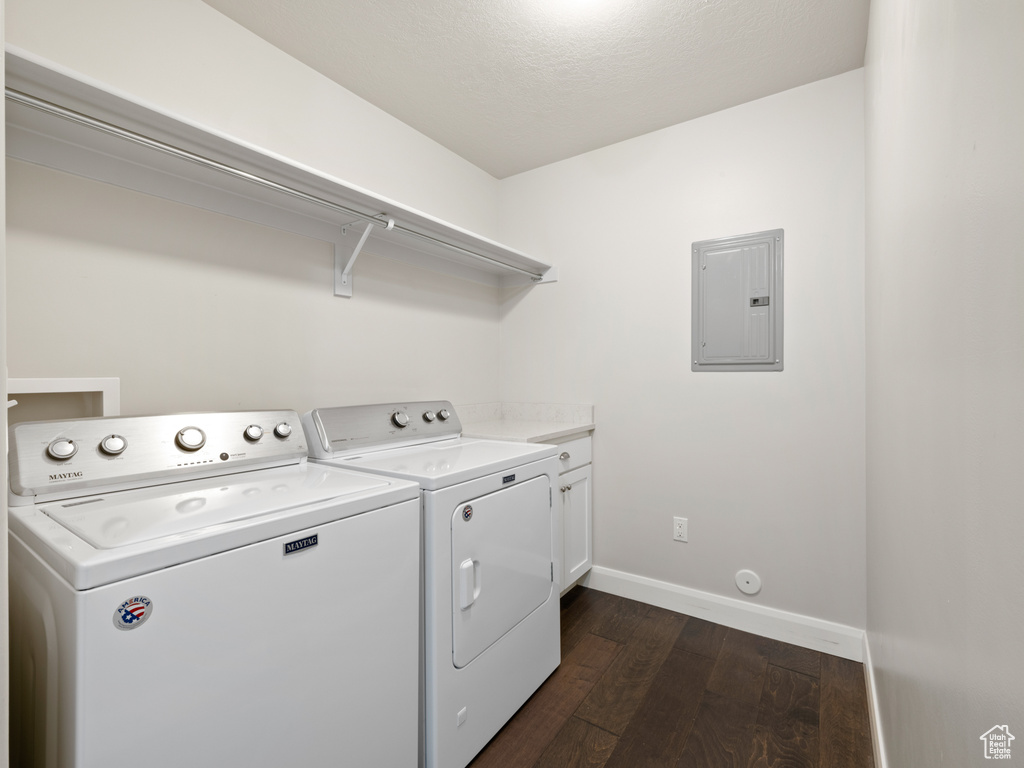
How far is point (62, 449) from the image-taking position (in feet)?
3.56

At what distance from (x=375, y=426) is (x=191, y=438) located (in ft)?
2.03

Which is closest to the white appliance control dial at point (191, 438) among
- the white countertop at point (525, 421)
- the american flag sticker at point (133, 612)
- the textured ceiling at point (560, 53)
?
the american flag sticker at point (133, 612)

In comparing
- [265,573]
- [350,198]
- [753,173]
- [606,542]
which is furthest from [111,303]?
[753,173]

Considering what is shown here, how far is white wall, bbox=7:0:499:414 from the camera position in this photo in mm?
1278

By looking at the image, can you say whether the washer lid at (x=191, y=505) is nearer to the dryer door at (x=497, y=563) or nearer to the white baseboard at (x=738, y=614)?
the dryer door at (x=497, y=563)

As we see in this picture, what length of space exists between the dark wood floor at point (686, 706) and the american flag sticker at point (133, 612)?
3.61 ft

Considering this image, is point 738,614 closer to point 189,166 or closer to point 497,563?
Result: point 497,563

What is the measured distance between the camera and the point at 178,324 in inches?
59.9

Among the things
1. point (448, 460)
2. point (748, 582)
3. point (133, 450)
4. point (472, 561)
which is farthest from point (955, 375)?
point (748, 582)

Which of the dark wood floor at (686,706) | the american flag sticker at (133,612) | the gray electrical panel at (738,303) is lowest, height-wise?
the dark wood floor at (686,706)

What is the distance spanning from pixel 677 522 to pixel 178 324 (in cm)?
221

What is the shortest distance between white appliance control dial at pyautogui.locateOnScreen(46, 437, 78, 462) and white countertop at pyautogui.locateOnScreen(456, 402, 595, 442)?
1379 millimetres

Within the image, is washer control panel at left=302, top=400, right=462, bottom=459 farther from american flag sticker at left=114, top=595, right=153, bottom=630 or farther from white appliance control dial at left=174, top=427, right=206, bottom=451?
american flag sticker at left=114, top=595, right=153, bottom=630

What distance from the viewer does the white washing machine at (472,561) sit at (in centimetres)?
130
